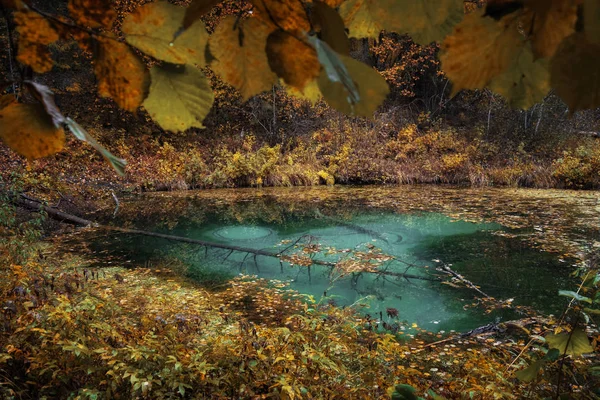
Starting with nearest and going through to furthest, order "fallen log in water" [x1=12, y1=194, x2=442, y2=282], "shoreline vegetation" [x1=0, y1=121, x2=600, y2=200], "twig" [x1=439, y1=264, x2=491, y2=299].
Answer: "twig" [x1=439, y1=264, x2=491, y2=299], "fallen log in water" [x1=12, y1=194, x2=442, y2=282], "shoreline vegetation" [x1=0, y1=121, x2=600, y2=200]

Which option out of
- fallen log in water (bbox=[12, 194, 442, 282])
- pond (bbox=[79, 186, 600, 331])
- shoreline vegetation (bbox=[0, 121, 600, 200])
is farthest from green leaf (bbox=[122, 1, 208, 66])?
shoreline vegetation (bbox=[0, 121, 600, 200])

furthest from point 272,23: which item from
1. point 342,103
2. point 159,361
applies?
point 159,361

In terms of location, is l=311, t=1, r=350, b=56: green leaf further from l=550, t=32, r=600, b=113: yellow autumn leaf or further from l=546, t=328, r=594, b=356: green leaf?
l=546, t=328, r=594, b=356: green leaf

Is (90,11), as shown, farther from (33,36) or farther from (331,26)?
(331,26)

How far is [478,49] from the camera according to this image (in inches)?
12.3

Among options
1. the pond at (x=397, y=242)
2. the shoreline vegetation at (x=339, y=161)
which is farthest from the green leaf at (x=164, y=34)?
the shoreline vegetation at (x=339, y=161)

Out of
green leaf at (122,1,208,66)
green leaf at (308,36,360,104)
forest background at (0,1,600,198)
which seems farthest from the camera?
forest background at (0,1,600,198)

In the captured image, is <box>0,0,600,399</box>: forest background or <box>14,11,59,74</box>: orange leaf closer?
<box>14,11,59,74</box>: orange leaf

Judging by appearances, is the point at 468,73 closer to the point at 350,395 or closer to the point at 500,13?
the point at 500,13

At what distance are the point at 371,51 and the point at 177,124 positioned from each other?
49.9ft

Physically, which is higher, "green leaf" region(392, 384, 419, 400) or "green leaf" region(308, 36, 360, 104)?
"green leaf" region(308, 36, 360, 104)

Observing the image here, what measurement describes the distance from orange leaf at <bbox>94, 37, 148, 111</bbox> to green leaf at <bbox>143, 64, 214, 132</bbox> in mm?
11

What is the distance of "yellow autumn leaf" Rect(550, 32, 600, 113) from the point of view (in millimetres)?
260

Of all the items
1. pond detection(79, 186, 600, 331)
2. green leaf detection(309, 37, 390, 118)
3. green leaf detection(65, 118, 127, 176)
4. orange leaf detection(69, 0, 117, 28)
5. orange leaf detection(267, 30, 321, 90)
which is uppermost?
orange leaf detection(69, 0, 117, 28)
